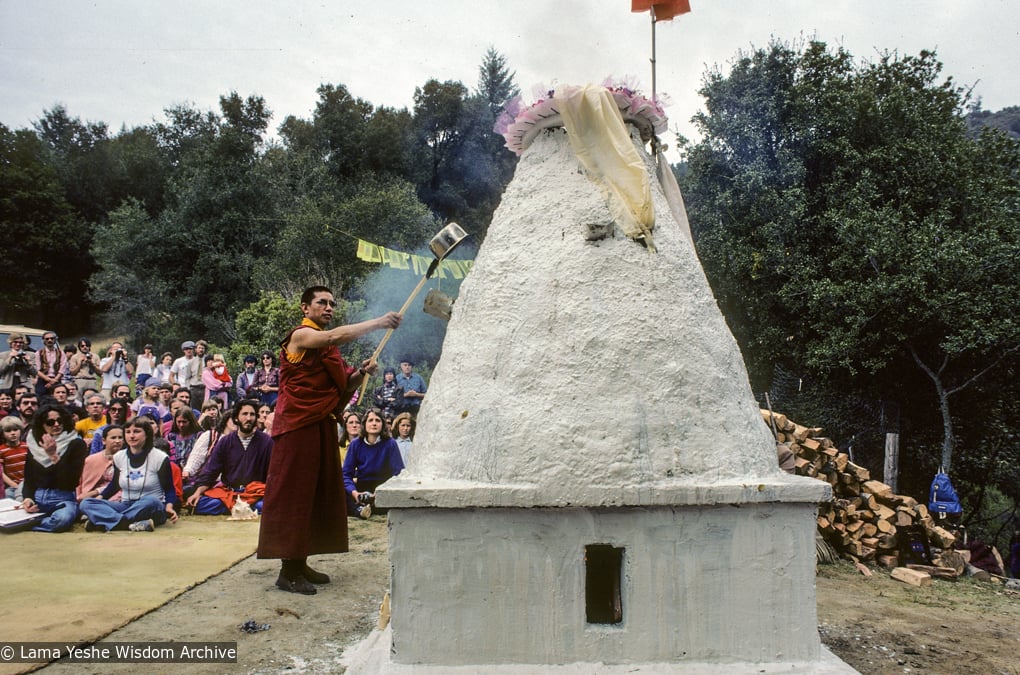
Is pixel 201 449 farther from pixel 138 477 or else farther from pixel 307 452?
pixel 307 452

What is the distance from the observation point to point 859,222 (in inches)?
411

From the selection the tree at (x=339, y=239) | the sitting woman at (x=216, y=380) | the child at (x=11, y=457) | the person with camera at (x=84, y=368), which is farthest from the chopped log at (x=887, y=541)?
the tree at (x=339, y=239)

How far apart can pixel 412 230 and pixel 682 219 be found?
1514 cm

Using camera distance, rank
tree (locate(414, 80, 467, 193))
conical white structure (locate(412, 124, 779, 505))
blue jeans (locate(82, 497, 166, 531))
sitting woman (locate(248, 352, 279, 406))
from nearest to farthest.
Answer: conical white structure (locate(412, 124, 779, 505)), blue jeans (locate(82, 497, 166, 531)), sitting woman (locate(248, 352, 279, 406)), tree (locate(414, 80, 467, 193))

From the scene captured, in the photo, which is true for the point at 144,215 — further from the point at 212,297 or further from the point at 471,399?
the point at 471,399

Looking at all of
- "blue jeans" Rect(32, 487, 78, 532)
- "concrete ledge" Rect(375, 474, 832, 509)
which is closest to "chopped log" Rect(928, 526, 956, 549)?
"concrete ledge" Rect(375, 474, 832, 509)

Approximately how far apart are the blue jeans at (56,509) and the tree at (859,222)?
9845mm

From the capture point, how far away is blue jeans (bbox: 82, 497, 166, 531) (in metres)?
5.76

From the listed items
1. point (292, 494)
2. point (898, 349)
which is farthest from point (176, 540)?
point (898, 349)

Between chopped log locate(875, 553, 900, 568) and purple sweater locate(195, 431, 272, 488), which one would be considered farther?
purple sweater locate(195, 431, 272, 488)

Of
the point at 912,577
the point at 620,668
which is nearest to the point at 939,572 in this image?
the point at 912,577

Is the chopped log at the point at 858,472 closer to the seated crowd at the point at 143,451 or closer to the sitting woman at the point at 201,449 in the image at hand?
the seated crowd at the point at 143,451

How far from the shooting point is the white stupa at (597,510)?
2.59 meters

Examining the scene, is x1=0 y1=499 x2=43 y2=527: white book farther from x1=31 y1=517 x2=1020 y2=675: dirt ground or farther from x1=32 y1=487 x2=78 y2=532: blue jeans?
x1=31 y1=517 x2=1020 y2=675: dirt ground
